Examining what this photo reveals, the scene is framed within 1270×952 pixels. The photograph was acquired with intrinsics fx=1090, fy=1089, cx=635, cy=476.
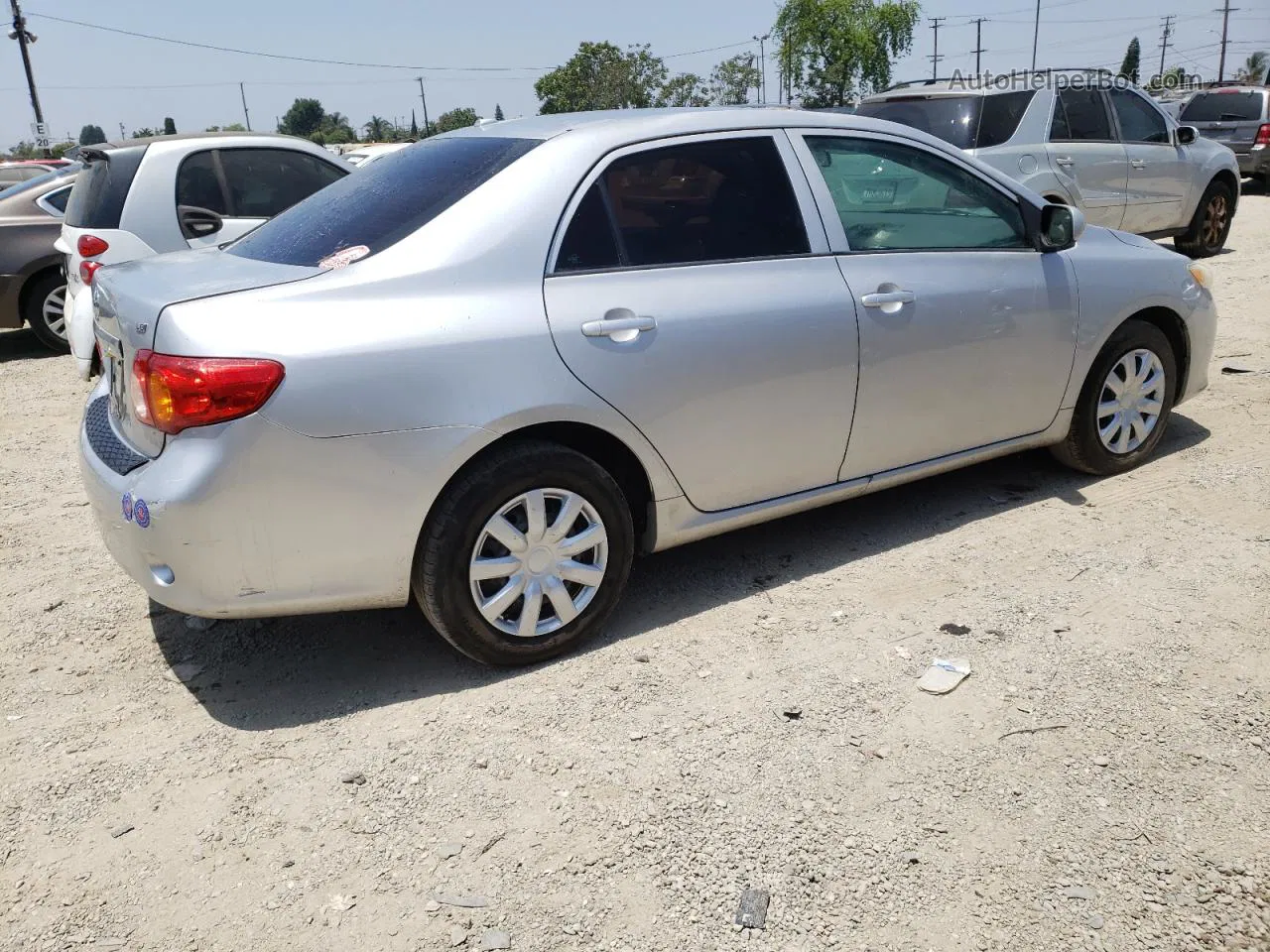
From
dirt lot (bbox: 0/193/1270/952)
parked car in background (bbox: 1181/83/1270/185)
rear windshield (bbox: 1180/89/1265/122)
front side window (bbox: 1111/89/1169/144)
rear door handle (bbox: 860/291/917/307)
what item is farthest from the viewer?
rear windshield (bbox: 1180/89/1265/122)

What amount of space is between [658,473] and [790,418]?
55 cm

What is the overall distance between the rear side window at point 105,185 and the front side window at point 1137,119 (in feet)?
27.5

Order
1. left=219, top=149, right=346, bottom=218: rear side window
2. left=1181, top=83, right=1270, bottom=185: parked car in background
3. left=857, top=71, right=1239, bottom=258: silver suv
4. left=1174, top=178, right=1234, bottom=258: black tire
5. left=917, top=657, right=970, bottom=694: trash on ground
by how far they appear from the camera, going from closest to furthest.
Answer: left=917, top=657, right=970, bottom=694: trash on ground, left=219, top=149, right=346, bottom=218: rear side window, left=857, top=71, right=1239, bottom=258: silver suv, left=1174, top=178, right=1234, bottom=258: black tire, left=1181, top=83, right=1270, bottom=185: parked car in background

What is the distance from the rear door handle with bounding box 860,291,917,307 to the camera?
12.9 ft

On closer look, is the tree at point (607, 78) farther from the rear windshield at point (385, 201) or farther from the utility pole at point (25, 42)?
the rear windshield at point (385, 201)

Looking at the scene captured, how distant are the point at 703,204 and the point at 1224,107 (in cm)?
1955

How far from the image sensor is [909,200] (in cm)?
426

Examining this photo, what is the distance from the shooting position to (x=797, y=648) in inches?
140

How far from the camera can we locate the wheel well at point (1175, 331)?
16.1 ft

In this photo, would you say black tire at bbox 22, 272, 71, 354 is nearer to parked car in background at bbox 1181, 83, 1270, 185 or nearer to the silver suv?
the silver suv

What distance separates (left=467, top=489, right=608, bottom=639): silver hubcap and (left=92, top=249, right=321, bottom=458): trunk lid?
93 cm

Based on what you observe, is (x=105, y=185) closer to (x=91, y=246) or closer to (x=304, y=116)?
(x=91, y=246)

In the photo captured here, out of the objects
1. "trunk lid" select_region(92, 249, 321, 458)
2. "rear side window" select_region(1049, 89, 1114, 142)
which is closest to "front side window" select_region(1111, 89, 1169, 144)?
"rear side window" select_region(1049, 89, 1114, 142)

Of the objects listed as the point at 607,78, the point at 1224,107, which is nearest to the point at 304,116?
the point at 607,78
